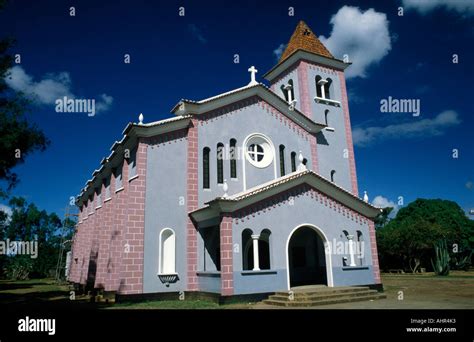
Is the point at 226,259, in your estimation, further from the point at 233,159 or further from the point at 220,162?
the point at 233,159

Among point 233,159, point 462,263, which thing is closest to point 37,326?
point 233,159

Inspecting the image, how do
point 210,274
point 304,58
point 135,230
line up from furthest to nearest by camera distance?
point 304,58 < point 135,230 < point 210,274

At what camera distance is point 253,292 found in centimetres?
1473

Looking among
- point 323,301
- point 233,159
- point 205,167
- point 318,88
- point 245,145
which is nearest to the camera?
point 323,301

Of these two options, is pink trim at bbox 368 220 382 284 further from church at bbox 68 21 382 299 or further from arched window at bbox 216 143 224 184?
arched window at bbox 216 143 224 184

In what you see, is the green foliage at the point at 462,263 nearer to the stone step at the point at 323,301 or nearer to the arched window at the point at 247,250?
the stone step at the point at 323,301

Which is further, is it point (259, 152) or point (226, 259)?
point (259, 152)

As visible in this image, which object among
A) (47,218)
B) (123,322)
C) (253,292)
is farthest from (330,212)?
(47,218)

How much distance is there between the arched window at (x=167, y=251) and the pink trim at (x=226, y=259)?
310 cm

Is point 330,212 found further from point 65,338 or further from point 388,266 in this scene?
point 388,266

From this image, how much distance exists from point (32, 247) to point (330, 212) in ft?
209

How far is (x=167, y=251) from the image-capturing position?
54.6ft

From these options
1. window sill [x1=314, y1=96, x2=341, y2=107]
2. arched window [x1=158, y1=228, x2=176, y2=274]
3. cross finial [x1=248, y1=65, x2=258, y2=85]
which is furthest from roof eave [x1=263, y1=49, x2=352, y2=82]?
arched window [x1=158, y1=228, x2=176, y2=274]

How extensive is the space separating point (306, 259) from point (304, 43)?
14.8 m
